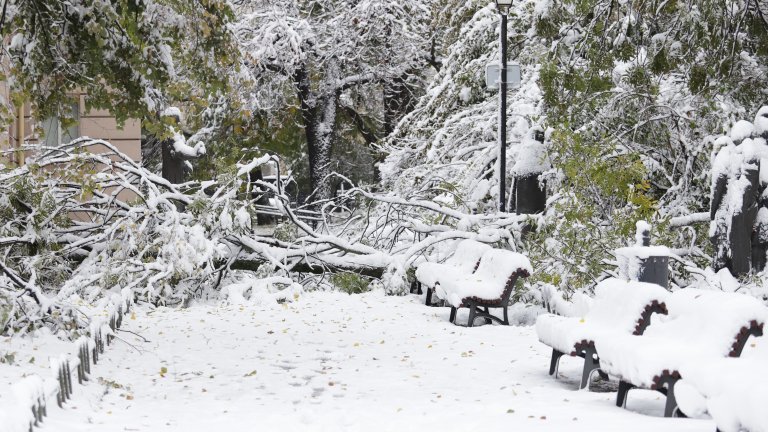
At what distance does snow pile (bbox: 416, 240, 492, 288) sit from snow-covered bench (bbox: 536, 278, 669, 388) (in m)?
3.95

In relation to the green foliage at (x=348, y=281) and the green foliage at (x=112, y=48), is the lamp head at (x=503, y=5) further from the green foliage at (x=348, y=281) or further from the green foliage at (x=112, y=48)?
the green foliage at (x=112, y=48)

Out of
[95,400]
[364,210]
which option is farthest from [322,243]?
[95,400]

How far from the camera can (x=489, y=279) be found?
11953 millimetres

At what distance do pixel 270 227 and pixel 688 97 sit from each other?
49.7 ft

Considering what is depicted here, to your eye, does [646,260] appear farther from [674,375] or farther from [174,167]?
[174,167]

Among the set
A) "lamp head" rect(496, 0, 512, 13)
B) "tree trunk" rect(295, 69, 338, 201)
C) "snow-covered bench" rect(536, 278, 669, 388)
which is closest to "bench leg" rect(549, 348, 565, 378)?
"snow-covered bench" rect(536, 278, 669, 388)

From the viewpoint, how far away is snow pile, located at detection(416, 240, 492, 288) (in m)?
12.8

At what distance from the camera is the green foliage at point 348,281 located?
15211mm

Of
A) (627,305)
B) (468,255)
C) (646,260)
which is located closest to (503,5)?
(468,255)

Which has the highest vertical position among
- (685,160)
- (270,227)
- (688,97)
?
(688,97)

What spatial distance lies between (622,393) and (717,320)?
3.15 feet

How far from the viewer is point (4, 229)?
13.0m

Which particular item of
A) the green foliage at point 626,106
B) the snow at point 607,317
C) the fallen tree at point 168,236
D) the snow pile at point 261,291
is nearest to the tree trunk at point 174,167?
the fallen tree at point 168,236

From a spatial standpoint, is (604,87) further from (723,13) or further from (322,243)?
(322,243)
